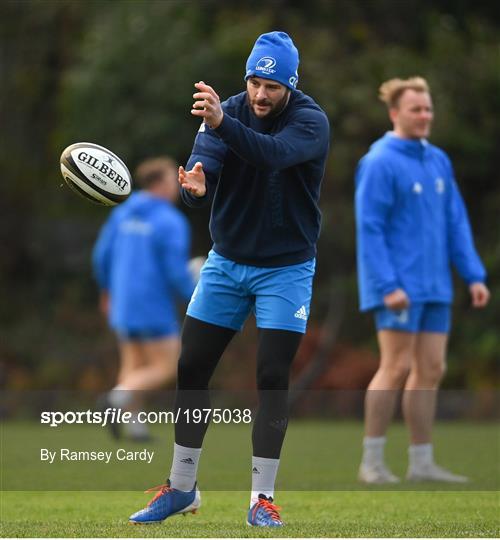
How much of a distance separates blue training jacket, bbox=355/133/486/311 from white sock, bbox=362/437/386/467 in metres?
0.76

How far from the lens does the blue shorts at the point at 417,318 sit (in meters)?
6.94

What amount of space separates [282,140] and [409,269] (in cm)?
243

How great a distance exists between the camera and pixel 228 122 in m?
4.64

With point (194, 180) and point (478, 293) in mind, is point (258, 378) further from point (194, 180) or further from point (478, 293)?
point (478, 293)

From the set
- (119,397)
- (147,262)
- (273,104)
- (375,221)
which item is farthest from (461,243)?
(147,262)

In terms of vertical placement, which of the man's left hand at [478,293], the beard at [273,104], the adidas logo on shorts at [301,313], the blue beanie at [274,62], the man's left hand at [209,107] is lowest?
the adidas logo on shorts at [301,313]

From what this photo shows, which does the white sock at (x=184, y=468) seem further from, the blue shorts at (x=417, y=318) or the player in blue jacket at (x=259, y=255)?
the blue shorts at (x=417, y=318)

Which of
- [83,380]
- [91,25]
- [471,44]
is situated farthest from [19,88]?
[471,44]

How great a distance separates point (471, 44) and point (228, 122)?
982 cm

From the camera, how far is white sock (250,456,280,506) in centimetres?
487

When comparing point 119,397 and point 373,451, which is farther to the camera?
point 119,397

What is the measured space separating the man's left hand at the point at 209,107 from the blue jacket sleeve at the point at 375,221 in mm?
2529

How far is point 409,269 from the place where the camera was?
23.1ft

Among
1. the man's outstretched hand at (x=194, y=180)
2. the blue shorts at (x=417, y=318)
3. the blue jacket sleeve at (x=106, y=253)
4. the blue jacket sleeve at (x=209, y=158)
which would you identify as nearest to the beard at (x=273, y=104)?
the blue jacket sleeve at (x=209, y=158)
